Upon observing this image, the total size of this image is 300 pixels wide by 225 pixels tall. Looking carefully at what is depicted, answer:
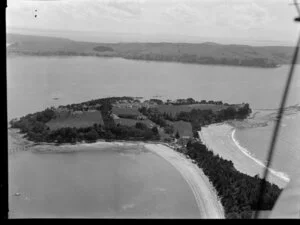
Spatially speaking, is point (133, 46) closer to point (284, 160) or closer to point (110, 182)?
point (110, 182)

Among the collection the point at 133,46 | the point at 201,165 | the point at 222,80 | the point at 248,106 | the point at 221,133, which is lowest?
the point at 201,165

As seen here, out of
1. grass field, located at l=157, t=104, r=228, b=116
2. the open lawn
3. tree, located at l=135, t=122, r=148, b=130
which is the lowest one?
tree, located at l=135, t=122, r=148, b=130

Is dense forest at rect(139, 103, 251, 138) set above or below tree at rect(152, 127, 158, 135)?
above

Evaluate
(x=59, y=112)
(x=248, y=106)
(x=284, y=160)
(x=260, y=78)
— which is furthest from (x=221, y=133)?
(x=59, y=112)

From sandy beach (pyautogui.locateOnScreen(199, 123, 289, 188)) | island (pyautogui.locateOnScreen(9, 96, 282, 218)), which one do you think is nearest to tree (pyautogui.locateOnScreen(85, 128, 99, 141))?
island (pyautogui.locateOnScreen(9, 96, 282, 218))

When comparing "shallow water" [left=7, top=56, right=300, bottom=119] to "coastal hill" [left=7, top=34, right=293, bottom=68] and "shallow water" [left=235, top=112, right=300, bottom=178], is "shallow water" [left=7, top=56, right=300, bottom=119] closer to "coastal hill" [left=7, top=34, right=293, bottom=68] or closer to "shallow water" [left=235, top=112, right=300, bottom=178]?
"coastal hill" [left=7, top=34, right=293, bottom=68]

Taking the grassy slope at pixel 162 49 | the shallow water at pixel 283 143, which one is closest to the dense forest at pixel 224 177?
the shallow water at pixel 283 143

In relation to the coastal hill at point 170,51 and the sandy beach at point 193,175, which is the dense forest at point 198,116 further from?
the coastal hill at point 170,51

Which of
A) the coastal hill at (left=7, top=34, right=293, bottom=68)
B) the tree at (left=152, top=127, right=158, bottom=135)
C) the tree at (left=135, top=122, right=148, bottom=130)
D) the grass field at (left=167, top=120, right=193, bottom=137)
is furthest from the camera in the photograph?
the grass field at (left=167, top=120, right=193, bottom=137)
